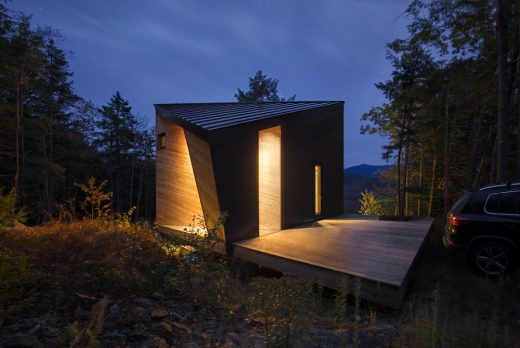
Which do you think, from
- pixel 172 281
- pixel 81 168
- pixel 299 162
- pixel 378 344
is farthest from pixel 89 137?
pixel 378 344

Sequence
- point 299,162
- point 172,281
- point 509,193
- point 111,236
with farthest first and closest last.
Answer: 1. point 299,162
2. point 111,236
3. point 509,193
4. point 172,281

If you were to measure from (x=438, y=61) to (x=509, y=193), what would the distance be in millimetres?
7130

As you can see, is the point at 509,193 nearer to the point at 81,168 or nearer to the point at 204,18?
the point at 81,168

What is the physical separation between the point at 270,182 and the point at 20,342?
21.4 ft

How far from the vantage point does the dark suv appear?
4.52m

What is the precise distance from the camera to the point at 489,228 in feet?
15.2

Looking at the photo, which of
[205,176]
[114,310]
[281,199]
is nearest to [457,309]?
[114,310]

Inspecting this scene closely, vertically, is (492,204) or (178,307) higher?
(492,204)

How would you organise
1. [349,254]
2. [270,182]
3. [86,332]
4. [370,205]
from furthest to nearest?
[370,205], [270,182], [349,254], [86,332]

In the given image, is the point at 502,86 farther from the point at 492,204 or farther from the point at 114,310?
the point at 114,310

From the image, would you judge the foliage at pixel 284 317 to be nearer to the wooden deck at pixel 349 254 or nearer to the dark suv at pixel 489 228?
the wooden deck at pixel 349 254

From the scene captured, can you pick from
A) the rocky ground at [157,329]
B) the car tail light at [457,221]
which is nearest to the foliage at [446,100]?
the car tail light at [457,221]

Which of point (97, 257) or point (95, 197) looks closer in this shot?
point (97, 257)

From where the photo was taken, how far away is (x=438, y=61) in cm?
974
